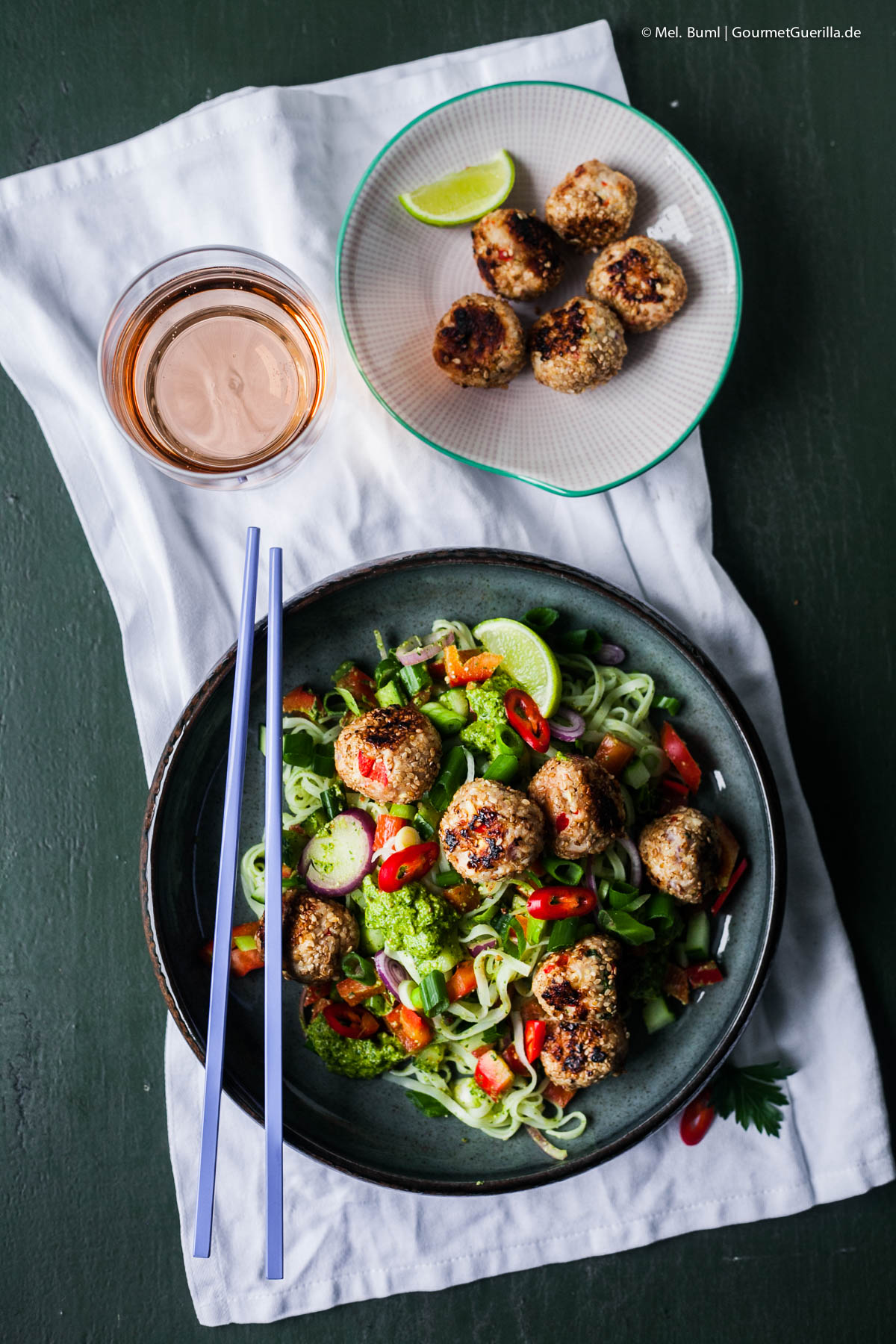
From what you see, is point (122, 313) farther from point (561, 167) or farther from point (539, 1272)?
point (539, 1272)

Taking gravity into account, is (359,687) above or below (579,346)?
below

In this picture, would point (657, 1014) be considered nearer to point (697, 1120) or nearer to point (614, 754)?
point (697, 1120)

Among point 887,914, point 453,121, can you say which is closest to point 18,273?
point 453,121

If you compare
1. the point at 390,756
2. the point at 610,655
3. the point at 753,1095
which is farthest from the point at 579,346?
the point at 753,1095

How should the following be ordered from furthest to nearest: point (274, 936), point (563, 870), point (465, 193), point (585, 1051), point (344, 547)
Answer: point (344, 547), point (465, 193), point (563, 870), point (585, 1051), point (274, 936)

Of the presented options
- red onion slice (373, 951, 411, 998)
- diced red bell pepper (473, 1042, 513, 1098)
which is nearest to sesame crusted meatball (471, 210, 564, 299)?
red onion slice (373, 951, 411, 998)

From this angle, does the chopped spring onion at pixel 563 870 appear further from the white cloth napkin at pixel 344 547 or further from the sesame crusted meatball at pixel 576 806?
the white cloth napkin at pixel 344 547

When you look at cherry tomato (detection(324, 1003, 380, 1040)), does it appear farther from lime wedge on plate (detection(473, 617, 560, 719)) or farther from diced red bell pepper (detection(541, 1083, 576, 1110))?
lime wedge on plate (detection(473, 617, 560, 719))
